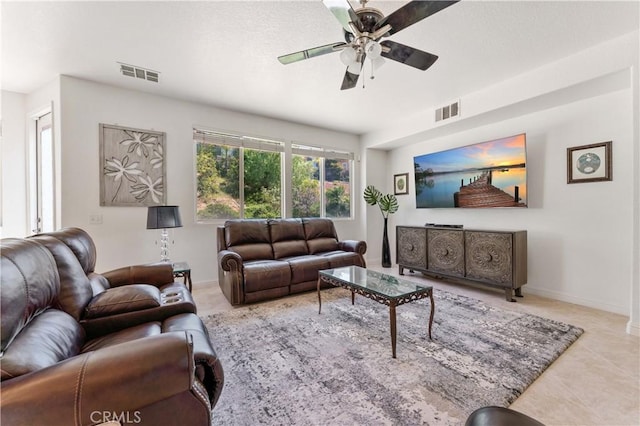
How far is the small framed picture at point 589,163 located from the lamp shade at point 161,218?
4.79 meters

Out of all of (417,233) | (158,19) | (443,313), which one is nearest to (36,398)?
(158,19)

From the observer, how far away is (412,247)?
14.8 ft

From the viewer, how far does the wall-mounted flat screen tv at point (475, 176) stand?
3.54 m

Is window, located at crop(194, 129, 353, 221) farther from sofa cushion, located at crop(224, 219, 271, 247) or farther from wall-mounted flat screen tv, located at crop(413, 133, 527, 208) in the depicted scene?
wall-mounted flat screen tv, located at crop(413, 133, 527, 208)

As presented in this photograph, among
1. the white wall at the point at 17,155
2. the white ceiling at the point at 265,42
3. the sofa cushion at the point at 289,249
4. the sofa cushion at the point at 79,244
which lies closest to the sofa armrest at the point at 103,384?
the sofa cushion at the point at 79,244

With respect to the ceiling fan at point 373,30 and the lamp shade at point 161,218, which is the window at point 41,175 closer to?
the lamp shade at point 161,218

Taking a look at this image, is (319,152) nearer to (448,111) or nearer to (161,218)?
(448,111)

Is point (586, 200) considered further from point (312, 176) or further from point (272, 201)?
point (272, 201)

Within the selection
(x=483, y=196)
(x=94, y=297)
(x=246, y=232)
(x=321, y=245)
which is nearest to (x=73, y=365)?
(x=94, y=297)

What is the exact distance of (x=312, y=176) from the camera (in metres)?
5.30

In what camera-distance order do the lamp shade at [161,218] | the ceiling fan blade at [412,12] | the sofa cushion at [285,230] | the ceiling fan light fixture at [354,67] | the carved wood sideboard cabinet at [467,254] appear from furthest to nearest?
the sofa cushion at [285,230] < the carved wood sideboard cabinet at [467,254] < the lamp shade at [161,218] < the ceiling fan light fixture at [354,67] < the ceiling fan blade at [412,12]

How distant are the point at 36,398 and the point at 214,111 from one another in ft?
13.4

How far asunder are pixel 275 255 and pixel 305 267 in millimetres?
559

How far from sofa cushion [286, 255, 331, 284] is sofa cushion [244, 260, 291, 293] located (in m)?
0.09
